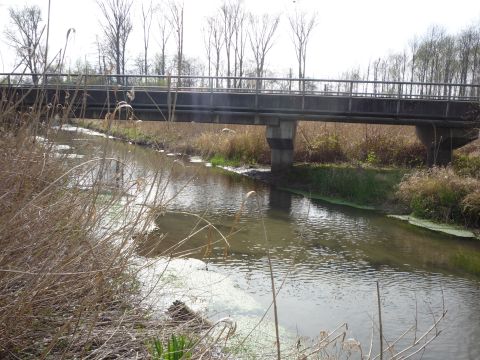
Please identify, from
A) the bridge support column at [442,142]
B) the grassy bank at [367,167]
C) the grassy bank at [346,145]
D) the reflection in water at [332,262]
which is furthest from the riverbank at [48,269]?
the bridge support column at [442,142]

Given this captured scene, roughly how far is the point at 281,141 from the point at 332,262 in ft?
33.0

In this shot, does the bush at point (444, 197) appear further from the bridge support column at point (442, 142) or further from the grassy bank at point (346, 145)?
the grassy bank at point (346, 145)

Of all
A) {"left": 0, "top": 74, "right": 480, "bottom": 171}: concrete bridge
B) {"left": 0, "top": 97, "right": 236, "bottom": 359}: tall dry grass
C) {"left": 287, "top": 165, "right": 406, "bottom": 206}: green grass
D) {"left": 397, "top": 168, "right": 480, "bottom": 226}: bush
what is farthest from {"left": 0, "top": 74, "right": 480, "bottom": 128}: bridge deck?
{"left": 0, "top": 97, "right": 236, "bottom": 359}: tall dry grass

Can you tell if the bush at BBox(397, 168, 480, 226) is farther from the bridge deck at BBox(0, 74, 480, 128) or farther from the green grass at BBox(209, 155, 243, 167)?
the green grass at BBox(209, 155, 243, 167)

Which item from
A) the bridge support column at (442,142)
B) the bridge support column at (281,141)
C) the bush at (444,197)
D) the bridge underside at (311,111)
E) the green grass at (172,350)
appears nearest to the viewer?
the green grass at (172,350)

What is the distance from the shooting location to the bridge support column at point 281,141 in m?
18.2

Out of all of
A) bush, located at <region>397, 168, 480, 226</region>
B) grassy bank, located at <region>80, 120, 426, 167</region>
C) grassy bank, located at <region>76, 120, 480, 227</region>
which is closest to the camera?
bush, located at <region>397, 168, 480, 226</region>

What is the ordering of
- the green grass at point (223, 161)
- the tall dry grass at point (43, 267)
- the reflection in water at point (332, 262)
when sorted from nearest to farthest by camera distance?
the tall dry grass at point (43, 267), the reflection in water at point (332, 262), the green grass at point (223, 161)

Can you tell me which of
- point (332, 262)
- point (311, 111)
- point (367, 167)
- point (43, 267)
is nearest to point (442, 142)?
point (367, 167)

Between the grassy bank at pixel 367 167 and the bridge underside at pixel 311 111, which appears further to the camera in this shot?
the bridge underside at pixel 311 111

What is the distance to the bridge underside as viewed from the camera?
55.4 ft

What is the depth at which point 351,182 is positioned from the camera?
15977mm

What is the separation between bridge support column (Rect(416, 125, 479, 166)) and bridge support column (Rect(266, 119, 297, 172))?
15.1 feet

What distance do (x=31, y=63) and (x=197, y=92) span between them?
1489 centimetres
